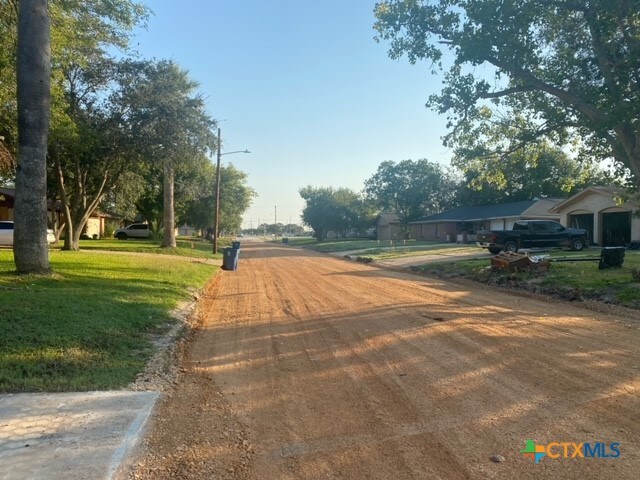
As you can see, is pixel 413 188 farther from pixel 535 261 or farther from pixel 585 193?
pixel 535 261

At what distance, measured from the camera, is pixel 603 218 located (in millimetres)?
33125

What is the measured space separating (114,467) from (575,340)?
6.62m

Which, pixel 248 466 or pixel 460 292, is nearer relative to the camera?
pixel 248 466

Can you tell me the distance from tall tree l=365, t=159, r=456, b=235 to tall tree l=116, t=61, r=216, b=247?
5248 cm

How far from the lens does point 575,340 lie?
24.9 feet

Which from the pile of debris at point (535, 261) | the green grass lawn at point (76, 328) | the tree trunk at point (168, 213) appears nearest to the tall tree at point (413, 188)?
the tree trunk at point (168, 213)

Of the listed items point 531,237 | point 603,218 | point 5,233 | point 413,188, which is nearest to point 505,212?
point 603,218

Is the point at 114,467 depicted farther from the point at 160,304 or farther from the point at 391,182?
the point at 391,182

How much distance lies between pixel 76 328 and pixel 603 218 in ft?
112

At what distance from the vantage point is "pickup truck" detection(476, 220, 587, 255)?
1027 inches

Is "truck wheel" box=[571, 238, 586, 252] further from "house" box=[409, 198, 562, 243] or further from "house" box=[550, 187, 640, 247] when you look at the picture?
"house" box=[409, 198, 562, 243]

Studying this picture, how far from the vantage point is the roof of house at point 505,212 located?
44112 mm

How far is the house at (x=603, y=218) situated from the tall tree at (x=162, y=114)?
80.4ft

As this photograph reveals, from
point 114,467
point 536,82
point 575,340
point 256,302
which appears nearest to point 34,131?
point 256,302
